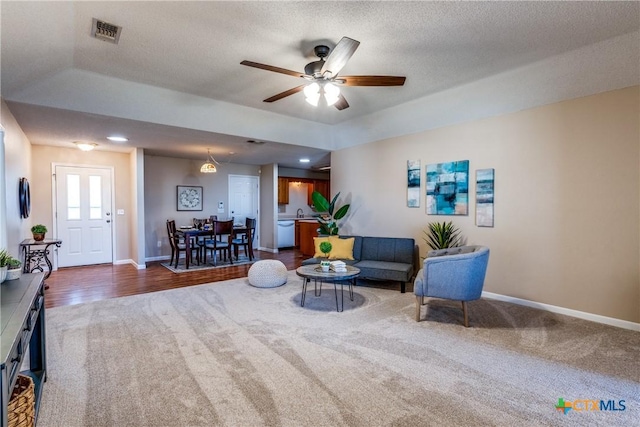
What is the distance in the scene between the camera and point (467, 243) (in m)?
4.48

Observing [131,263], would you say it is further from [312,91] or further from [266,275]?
[312,91]

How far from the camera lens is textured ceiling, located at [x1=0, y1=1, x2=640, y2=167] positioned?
246 centimetres

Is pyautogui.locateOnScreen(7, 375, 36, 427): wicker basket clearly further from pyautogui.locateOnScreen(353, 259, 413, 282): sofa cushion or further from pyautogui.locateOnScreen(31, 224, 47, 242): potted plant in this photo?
pyautogui.locateOnScreen(31, 224, 47, 242): potted plant

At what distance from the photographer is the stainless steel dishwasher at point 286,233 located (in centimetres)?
885

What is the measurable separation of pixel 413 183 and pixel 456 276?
7.13 ft

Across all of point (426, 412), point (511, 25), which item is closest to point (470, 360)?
point (426, 412)

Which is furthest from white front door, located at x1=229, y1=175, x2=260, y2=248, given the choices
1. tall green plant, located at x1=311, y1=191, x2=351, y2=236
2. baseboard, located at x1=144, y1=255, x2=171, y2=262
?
tall green plant, located at x1=311, y1=191, x2=351, y2=236

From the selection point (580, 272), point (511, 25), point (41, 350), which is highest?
point (511, 25)

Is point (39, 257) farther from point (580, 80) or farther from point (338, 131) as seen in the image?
point (580, 80)

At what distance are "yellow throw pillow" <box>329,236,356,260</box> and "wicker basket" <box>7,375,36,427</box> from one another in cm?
372

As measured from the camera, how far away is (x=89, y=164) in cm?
649

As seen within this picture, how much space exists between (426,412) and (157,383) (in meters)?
1.82

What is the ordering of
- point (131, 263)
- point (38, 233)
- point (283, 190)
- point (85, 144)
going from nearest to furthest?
point (38, 233), point (85, 144), point (131, 263), point (283, 190)

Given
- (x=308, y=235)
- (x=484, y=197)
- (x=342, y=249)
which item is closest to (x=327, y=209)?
(x=342, y=249)
